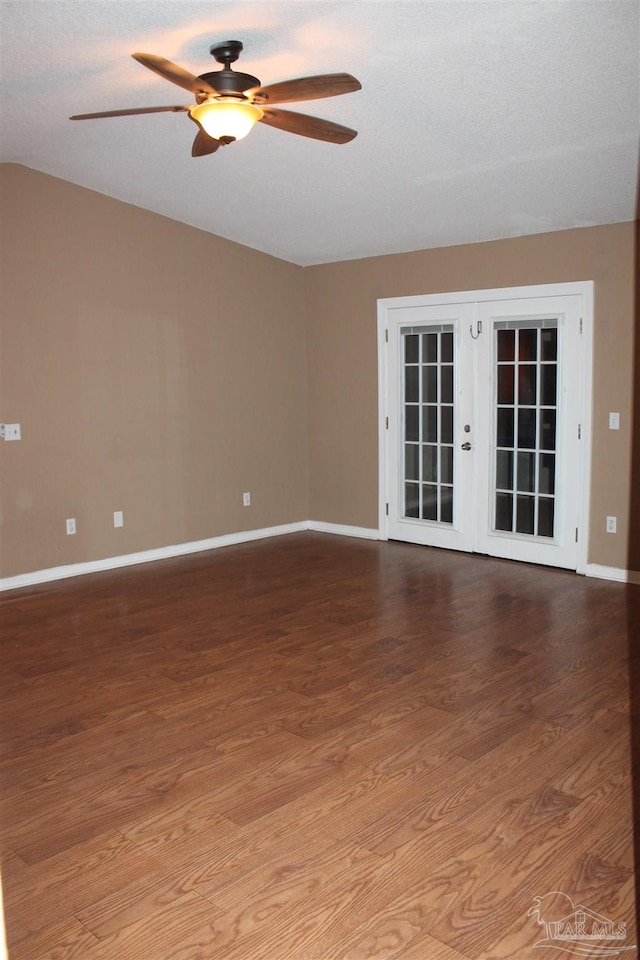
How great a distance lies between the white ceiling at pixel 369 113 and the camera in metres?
3.31

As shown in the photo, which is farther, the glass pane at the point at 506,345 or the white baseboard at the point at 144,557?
the glass pane at the point at 506,345

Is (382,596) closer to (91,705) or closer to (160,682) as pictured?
(160,682)

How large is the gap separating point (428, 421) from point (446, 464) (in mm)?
390

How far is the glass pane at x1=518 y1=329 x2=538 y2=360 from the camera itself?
5965 millimetres

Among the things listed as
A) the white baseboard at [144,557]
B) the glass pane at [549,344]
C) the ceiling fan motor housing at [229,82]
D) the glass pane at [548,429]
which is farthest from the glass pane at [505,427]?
the ceiling fan motor housing at [229,82]

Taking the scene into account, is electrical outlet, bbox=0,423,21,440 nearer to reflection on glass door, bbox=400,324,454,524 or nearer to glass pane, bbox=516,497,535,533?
reflection on glass door, bbox=400,324,454,524

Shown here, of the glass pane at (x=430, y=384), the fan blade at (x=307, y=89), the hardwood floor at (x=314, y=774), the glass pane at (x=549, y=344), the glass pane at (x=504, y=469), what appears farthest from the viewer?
the glass pane at (x=430, y=384)

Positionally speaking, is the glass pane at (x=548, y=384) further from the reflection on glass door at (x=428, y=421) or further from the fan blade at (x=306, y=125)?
the fan blade at (x=306, y=125)

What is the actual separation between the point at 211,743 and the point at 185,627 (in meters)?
1.56

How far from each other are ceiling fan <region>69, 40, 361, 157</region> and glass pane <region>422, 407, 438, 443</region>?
332cm

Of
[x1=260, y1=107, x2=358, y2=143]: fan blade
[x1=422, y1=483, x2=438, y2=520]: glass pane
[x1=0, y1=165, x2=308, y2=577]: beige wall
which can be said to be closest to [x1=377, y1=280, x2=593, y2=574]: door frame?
[x1=422, y1=483, x2=438, y2=520]: glass pane

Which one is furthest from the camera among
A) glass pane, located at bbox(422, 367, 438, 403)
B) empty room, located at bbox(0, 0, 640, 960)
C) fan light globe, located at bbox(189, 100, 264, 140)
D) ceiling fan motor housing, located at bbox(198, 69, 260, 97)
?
glass pane, located at bbox(422, 367, 438, 403)

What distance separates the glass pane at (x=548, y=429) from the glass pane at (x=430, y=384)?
962 millimetres

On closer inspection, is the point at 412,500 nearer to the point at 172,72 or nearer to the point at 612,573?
the point at 612,573
